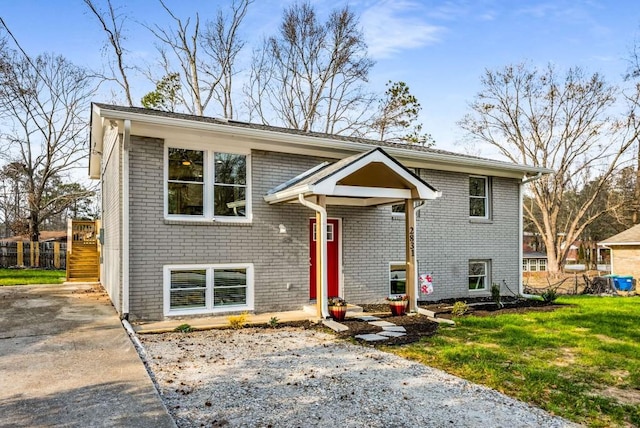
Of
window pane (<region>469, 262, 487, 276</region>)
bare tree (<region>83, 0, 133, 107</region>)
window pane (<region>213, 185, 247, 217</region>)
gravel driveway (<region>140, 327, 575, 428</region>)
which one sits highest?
bare tree (<region>83, 0, 133, 107</region>)

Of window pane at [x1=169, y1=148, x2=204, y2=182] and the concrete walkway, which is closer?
the concrete walkway

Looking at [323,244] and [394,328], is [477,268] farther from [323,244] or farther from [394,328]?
[323,244]

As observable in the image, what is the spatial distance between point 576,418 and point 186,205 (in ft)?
24.2

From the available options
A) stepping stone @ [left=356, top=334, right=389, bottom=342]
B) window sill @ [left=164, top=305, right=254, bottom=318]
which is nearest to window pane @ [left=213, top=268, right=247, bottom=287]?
window sill @ [left=164, top=305, right=254, bottom=318]

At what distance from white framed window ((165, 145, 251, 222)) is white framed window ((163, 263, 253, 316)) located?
41.2 inches

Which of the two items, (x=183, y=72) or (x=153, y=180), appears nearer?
(x=153, y=180)

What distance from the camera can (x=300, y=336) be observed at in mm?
7629

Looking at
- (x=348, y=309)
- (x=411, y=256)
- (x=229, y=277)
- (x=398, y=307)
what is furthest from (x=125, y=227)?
(x=411, y=256)

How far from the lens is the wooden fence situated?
23.9m

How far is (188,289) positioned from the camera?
8.95 meters

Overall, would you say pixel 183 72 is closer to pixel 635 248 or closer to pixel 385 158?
pixel 385 158

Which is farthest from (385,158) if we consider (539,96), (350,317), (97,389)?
(539,96)

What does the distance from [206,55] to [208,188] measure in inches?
773

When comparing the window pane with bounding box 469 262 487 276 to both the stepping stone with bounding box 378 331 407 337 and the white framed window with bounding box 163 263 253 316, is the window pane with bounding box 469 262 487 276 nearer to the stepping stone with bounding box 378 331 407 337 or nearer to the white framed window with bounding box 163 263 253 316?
the stepping stone with bounding box 378 331 407 337
